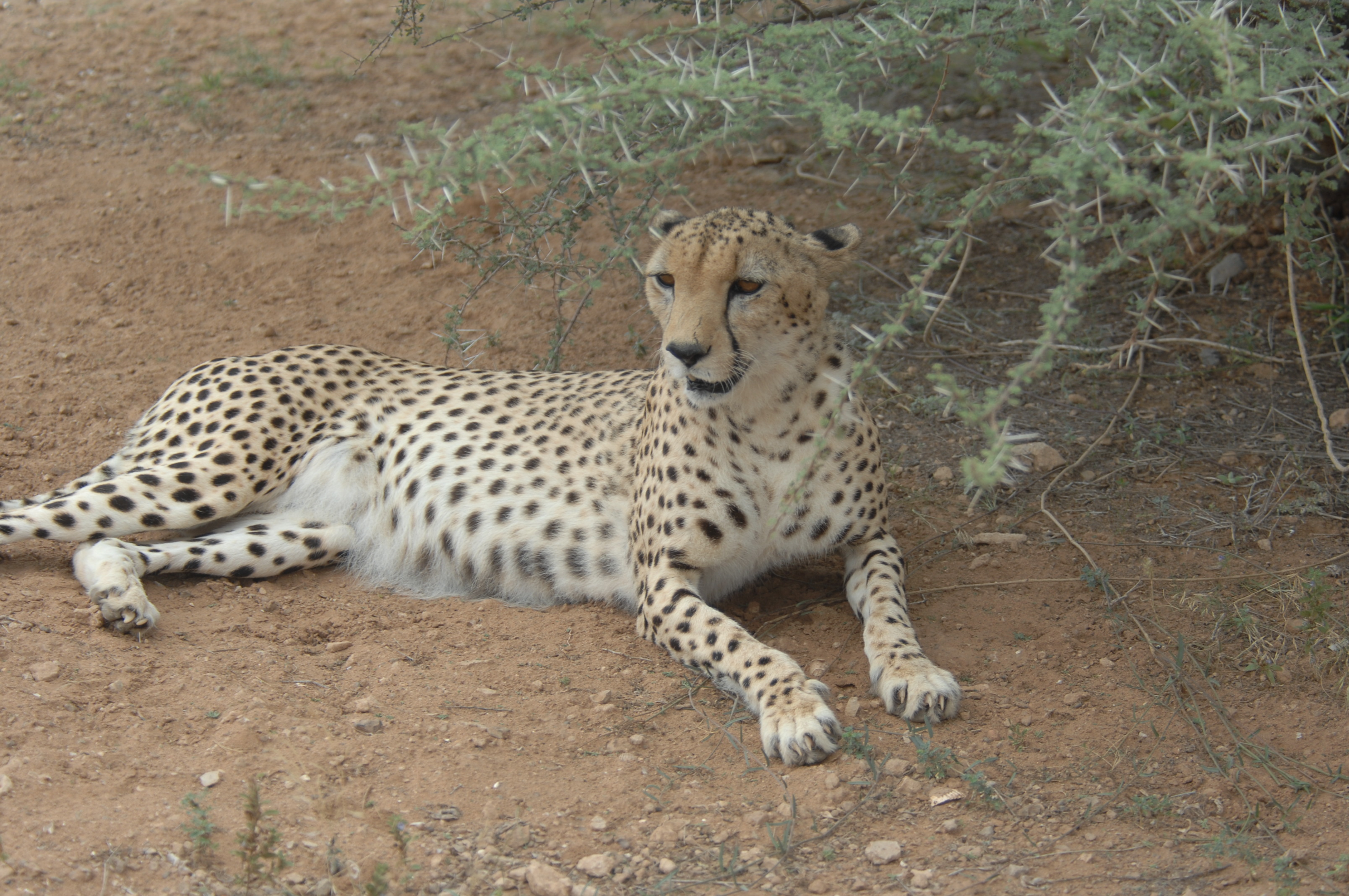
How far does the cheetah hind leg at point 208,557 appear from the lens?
3359 mm

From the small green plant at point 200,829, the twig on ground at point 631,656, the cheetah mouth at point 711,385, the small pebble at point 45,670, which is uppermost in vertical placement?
the cheetah mouth at point 711,385

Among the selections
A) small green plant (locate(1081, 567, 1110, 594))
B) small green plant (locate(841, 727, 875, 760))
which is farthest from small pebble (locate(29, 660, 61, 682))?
small green plant (locate(1081, 567, 1110, 594))

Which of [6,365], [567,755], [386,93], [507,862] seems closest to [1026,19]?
[567,755]

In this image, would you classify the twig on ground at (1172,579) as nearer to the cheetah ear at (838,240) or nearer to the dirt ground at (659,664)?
the dirt ground at (659,664)

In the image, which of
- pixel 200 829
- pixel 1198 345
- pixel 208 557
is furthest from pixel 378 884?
pixel 1198 345

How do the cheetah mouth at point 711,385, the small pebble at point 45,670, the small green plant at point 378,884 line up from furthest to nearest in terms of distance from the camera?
the cheetah mouth at point 711,385, the small pebble at point 45,670, the small green plant at point 378,884

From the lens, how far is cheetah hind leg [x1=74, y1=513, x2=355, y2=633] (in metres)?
3.36

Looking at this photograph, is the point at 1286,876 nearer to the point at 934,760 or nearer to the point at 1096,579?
the point at 934,760

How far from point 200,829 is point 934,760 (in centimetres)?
160

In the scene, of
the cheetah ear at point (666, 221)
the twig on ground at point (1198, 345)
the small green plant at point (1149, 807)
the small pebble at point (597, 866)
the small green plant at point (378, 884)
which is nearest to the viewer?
the small green plant at point (378, 884)

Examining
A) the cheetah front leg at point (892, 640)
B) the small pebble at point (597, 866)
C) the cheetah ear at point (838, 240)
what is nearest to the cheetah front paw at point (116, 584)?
the small pebble at point (597, 866)

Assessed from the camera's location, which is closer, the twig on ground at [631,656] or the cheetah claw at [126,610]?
the cheetah claw at [126,610]

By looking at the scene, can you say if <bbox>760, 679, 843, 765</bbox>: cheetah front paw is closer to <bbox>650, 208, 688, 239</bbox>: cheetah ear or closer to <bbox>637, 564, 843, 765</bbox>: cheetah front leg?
<bbox>637, 564, 843, 765</bbox>: cheetah front leg

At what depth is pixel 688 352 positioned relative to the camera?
312cm
